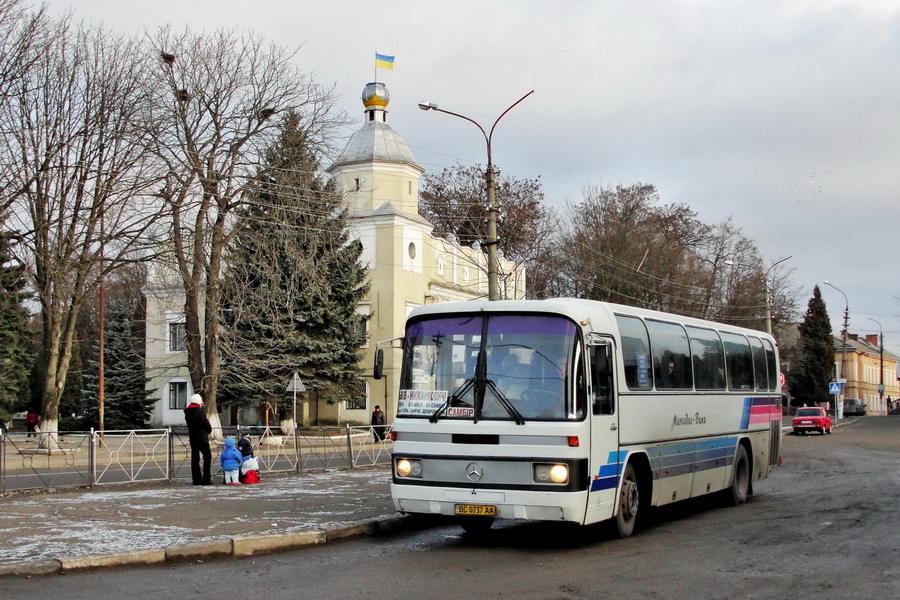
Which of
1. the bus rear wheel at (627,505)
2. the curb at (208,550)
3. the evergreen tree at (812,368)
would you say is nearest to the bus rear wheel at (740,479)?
the bus rear wheel at (627,505)

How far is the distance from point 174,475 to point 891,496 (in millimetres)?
13959

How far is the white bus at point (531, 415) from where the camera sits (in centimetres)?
1096

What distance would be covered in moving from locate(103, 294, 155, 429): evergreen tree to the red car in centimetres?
3656

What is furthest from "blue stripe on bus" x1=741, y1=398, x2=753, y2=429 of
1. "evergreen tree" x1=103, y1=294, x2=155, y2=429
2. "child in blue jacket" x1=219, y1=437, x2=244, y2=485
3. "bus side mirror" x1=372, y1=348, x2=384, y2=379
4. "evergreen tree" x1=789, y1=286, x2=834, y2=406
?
"evergreen tree" x1=789, y1=286, x2=834, y2=406

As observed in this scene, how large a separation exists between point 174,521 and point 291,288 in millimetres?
26252

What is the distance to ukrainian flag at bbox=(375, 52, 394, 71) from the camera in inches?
2185

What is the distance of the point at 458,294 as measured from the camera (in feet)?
208

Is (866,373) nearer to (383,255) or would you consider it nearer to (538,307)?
(383,255)

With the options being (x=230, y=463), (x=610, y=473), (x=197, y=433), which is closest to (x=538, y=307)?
(x=610, y=473)

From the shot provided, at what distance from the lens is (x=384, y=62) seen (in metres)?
55.8

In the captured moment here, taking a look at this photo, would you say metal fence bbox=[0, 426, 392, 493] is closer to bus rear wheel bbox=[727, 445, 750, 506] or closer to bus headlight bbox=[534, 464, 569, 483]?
bus rear wheel bbox=[727, 445, 750, 506]

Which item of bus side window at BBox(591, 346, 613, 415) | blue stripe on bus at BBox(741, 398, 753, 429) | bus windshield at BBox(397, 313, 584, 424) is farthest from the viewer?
blue stripe on bus at BBox(741, 398, 753, 429)

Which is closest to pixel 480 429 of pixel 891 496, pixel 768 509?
pixel 768 509

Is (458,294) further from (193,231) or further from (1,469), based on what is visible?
(1,469)
